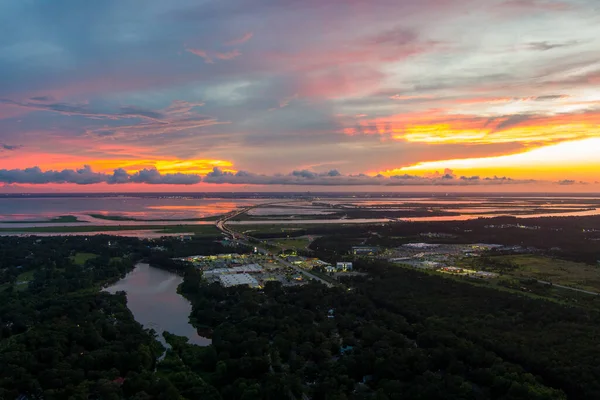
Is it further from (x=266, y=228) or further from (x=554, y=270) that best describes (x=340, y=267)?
(x=266, y=228)

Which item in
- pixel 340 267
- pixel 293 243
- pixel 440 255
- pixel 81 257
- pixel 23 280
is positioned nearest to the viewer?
pixel 23 280

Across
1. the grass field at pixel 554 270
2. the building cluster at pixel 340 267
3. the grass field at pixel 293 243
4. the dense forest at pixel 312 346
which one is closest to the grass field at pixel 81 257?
the dense forest at pixel 312 346

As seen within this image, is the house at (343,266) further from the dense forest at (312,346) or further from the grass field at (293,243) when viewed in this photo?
the grass field at (293,243)

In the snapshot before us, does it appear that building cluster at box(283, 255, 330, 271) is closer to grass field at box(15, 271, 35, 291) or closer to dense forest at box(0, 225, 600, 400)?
dense forest at box(0, 225, 600, 400)

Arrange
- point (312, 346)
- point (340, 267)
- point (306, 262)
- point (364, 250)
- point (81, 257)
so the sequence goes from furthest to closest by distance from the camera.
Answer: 1. point (364, 250)
2. point (81, 257)
3. point (306, 262)
4. point (340, 267)
5. point (312, 346)

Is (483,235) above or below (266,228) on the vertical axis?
below

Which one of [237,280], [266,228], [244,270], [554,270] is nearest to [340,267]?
[244,270]

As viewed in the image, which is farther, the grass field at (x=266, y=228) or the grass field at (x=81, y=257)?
the grass field at (x=266, y=228)
